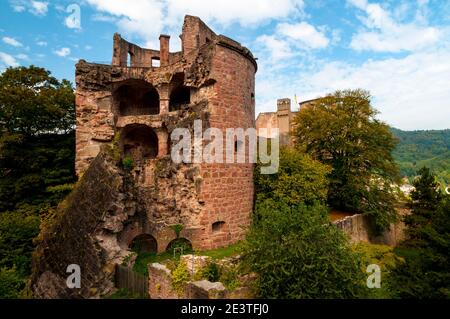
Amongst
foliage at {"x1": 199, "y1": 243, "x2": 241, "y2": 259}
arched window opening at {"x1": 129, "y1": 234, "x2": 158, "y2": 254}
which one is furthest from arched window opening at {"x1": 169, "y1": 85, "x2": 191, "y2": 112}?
foliage at {"x1": 199, "y1": 243, "x2": 241, "y2": 259}

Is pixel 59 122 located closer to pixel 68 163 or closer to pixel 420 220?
pixel 68 163

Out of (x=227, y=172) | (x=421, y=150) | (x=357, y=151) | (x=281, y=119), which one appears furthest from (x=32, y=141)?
(x=421, y=150)

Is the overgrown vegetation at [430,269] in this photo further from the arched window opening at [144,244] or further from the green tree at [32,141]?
the green tree at [32,141]

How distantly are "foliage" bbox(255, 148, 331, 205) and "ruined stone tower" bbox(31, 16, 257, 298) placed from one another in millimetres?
1548

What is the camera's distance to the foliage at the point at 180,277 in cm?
830

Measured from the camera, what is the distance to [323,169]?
17.2 metres

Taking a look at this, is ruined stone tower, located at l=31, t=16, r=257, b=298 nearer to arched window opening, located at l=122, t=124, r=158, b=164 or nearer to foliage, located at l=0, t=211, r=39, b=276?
arched window opening, located at l=122, t=124, r=158, b=164

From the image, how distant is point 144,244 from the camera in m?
14.5

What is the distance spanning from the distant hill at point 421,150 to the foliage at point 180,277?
69.6 meters

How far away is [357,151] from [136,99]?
15641 mm

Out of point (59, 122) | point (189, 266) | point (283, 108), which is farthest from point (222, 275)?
point (283, 108)

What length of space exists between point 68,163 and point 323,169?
16367mm

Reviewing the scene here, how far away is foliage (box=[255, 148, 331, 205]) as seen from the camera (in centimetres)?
1588

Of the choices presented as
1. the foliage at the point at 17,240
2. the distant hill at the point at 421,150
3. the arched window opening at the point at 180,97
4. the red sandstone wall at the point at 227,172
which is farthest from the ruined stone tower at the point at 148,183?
the distant hill at the point at 421,150
